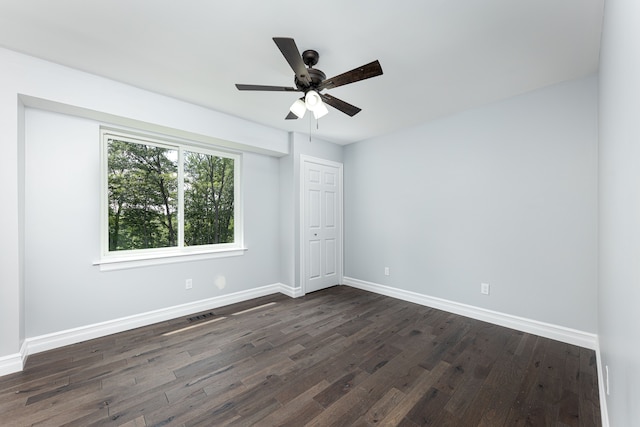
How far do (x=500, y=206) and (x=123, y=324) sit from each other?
14.3 ft

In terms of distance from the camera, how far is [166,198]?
3.36 metres

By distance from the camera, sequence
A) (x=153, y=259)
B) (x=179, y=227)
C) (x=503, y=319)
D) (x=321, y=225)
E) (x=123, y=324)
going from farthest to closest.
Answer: (x=321, y=225) → (x=179, y=227) → (x=153, y=259) → (x=503, y=319) → (x=123, y=324)

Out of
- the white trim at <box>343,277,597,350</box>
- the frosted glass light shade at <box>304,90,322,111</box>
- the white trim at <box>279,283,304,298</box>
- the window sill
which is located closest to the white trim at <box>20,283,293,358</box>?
the white trim at <box>279,283,304,298</box>

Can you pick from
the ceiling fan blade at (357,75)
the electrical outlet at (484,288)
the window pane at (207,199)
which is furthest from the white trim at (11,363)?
the electrical outlet at (484,288)

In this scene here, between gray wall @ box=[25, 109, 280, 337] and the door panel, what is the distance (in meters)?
1.93

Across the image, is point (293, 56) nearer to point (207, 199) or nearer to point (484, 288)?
point (207, 199)

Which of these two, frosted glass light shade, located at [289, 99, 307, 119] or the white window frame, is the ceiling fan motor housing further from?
the white window frame

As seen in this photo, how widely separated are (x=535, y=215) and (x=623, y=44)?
2187 mm

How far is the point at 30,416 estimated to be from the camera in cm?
170

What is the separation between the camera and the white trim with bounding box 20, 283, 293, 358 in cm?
250

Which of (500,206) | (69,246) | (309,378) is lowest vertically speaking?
(309,378)

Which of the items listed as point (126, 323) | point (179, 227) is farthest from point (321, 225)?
point (126, 323)

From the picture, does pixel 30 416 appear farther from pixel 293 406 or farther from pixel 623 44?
pixel 623 44

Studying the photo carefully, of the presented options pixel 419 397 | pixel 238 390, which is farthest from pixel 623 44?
pixel 238 390
